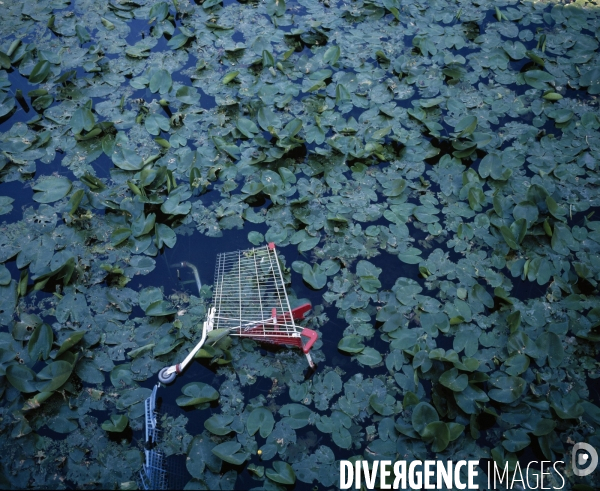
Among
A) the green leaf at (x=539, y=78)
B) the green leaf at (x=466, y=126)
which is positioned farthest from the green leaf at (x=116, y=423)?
the green leaf at (x=539, y=78)

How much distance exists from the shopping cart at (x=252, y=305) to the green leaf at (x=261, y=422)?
41cm

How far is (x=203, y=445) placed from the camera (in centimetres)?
290

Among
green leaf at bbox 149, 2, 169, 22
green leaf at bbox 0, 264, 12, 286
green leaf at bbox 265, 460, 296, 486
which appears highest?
green leaf at bbox 149, 2, 169, 22

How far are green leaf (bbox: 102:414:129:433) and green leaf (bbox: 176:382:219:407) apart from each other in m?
0.31

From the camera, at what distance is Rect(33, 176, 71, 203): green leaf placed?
3994mm

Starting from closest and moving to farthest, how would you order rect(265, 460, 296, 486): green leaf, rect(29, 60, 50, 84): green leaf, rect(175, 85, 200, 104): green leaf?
rect(265, 460, 296, 486): green leaf < rect(175, 85, 200, 104): green leaf < rect(29, 60, 50, 84): green leaf

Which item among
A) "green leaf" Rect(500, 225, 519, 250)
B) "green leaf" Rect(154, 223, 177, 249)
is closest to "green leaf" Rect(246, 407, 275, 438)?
"green leaf" Rect(154, 223, 177, 249)

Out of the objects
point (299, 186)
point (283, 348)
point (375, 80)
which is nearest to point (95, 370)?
point (283, 348)

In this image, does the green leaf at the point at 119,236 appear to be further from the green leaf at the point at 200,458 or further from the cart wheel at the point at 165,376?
the green leaf at the point at 200,458

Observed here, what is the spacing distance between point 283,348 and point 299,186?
1.37 metres

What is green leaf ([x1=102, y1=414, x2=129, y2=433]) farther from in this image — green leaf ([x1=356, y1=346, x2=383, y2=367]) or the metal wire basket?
green leaf ([x1=356, y1=346, x2=383, y2=367])

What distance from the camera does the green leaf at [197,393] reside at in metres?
3.04

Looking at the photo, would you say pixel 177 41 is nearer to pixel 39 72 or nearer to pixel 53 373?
pixel 39 72

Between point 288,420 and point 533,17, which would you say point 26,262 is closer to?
point 288,420
